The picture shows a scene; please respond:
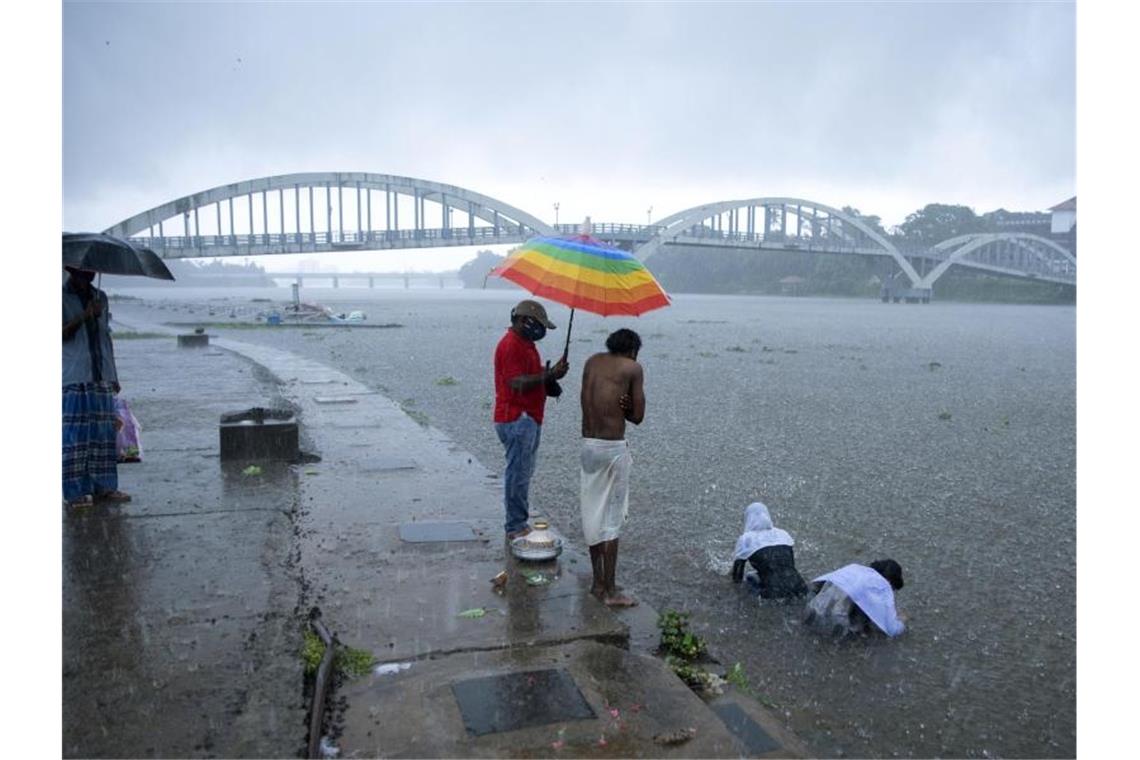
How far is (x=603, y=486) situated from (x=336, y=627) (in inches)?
56.0

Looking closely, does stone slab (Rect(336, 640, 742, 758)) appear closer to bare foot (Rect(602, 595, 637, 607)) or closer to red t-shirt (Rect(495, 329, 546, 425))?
bare foot (Rect(602, 595, 637, 607))

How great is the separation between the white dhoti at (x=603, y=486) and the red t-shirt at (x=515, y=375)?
61 cm

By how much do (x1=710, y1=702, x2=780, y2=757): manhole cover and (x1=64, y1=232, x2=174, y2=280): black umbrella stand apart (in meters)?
4.12

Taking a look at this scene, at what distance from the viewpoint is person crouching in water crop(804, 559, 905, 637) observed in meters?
4.29

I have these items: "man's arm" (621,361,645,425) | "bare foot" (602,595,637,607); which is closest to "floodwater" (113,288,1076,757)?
"bare foot" (602,595,637,607)

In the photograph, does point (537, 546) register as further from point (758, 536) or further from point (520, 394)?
point (758, 536)

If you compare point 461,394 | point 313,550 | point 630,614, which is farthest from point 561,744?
point 461,394

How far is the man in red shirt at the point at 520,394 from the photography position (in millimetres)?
4746

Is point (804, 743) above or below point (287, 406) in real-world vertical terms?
below

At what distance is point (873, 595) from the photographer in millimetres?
4312

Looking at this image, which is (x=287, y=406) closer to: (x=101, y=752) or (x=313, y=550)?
(x=313, y=550)

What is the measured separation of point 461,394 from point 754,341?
49.6 ft

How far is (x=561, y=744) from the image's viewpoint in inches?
114

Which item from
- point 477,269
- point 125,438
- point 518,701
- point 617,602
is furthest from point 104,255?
point 477,269
